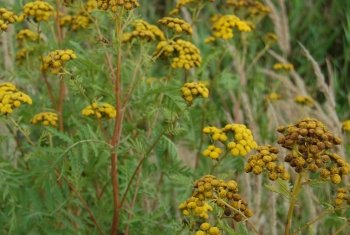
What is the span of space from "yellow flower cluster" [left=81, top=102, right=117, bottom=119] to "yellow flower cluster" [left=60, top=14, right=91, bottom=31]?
829 mm

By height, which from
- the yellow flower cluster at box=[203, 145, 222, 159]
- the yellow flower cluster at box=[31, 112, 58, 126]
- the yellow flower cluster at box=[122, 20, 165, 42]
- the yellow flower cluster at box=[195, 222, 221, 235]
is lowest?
the yellow flower cluster at box=[195, 222, 221, 235]

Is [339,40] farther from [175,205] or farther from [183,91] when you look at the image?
[183,91]

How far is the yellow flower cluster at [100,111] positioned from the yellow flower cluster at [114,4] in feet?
1.79

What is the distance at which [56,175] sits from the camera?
369cm

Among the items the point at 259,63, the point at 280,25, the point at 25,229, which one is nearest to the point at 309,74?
the point at 259,63

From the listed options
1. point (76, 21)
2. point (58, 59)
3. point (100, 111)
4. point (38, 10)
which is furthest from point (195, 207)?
point (76, 21)

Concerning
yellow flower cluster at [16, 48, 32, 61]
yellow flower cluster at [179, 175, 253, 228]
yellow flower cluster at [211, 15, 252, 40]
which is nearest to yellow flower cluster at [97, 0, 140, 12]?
yellow flower cluster at [179, 175, 253, 228]

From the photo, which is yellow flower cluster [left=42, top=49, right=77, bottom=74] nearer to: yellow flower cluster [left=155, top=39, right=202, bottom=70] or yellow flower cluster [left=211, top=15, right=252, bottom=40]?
yellow flower cluster [left=155, top=39, right=202, bottom=70]

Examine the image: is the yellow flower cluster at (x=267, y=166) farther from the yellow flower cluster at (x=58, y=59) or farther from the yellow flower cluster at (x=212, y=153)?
the yellow flower cluster at (x=58, y=59)

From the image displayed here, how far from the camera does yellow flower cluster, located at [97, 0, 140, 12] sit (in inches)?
131

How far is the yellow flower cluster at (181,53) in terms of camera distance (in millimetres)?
3811

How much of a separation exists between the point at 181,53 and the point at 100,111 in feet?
2.13

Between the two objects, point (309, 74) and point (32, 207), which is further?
point (309, 74)

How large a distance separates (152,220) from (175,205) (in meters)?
1.28
